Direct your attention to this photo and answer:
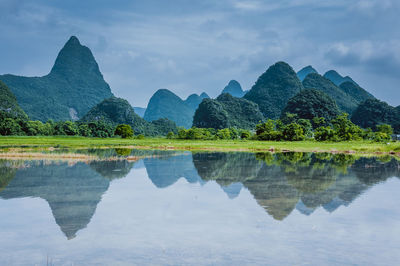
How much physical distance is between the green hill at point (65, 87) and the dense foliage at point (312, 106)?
9375 centimetres

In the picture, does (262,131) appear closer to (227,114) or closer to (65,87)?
(227,114)

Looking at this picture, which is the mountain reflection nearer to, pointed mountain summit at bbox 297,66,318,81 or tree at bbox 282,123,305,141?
tree at bbox 282,123,305,141

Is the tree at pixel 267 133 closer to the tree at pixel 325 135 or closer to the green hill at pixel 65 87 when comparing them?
the tree at pixel 325 135

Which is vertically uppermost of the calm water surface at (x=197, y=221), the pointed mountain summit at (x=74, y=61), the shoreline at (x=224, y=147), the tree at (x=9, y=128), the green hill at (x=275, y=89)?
the pointed mountain summit at (x=74, y=61)

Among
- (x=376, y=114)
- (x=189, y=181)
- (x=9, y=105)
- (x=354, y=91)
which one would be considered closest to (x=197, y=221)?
(x=189, y=181)

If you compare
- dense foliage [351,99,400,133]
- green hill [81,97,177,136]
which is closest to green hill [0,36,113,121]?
green hill [81,97,177,136]

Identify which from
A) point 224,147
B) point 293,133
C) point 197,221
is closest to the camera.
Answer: point 197,221

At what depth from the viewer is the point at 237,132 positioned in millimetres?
74438

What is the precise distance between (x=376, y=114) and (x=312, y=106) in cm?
1947

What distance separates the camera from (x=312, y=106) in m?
89.1

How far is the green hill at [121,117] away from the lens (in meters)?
106

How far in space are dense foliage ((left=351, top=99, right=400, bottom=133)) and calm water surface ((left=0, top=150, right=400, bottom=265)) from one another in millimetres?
88683

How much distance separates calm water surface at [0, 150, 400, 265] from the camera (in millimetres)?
5203

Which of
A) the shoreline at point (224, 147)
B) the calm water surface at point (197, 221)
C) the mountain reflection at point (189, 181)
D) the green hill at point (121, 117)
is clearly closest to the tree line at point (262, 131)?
the shoreline at point (224, 147)
